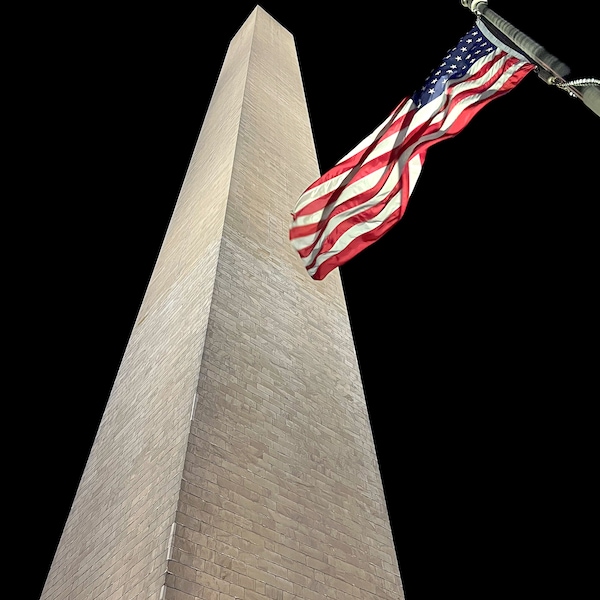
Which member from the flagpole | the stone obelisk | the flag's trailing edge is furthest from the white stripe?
the stone obelisk

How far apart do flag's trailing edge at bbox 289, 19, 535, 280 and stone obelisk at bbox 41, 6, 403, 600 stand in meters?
1.37

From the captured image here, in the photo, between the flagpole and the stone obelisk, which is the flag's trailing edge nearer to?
the flagpole

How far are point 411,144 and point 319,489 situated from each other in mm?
3124

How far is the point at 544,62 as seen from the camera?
387 cm

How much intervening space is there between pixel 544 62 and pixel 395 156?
4.62 feet

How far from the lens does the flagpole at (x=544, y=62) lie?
135 inches

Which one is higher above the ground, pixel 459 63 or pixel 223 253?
pixel 459 63

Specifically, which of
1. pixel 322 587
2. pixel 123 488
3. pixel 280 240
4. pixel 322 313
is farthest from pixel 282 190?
pixel 322 587

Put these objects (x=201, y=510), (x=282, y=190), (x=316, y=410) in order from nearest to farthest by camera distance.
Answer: (x=201, y=510)
(x=316, y=410)
(x=282, y=190)

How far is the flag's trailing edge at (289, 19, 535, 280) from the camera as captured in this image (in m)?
4.71

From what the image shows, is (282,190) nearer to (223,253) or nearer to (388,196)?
(223,253)

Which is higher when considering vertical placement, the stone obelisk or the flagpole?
the flagpole

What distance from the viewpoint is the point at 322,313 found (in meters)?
7.81

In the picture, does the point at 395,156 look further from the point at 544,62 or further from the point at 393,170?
the point at 544,62
